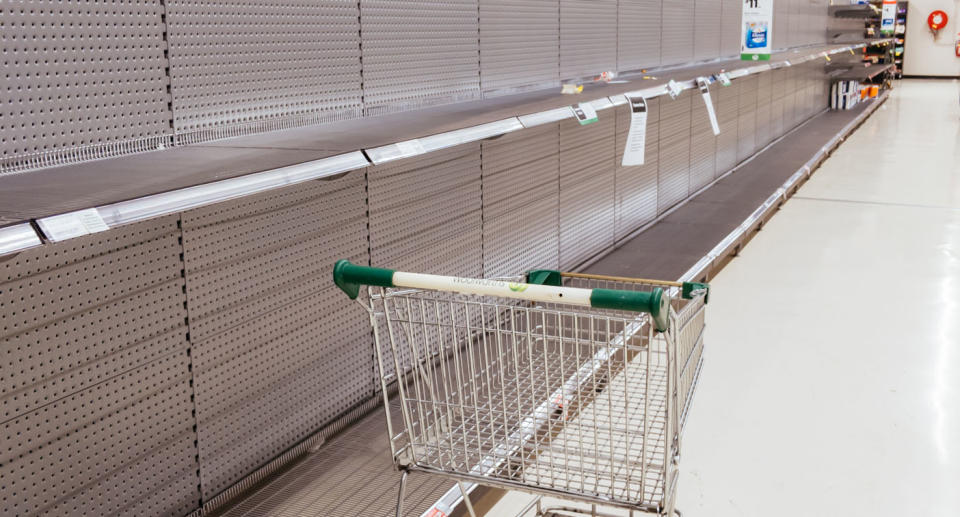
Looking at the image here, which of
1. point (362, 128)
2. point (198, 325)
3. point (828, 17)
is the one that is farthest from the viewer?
point (828, 17)

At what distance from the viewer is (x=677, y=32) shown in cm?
636

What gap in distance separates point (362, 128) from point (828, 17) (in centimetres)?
1351

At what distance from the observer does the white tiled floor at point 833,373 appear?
9.61 ft

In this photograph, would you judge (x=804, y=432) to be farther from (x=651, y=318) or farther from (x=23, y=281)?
(x=23, y=281)

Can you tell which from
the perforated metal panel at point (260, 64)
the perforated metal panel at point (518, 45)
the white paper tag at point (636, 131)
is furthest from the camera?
the white paper tag at point (636, 131)

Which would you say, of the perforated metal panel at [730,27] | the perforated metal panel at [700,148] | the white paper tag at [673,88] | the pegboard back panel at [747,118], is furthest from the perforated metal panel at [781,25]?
the white paper tag at [673,88]

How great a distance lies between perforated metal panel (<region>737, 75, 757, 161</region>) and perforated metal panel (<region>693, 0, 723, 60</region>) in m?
1.38

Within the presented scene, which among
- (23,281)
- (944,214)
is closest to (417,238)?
(23,281)

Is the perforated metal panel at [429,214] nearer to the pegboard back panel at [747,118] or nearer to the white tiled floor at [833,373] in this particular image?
the white tiled floor at [833,373]

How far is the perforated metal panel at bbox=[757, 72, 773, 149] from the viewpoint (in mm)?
9766

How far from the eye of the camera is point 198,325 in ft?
7.74

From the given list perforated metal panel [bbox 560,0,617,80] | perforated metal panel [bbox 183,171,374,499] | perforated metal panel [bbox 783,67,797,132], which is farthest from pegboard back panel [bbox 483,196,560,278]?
perforated metal panel [bbox 783,67,797,132]

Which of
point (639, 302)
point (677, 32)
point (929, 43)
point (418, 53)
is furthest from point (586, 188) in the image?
point (929, 43)

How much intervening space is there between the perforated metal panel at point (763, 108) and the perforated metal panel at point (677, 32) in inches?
132
